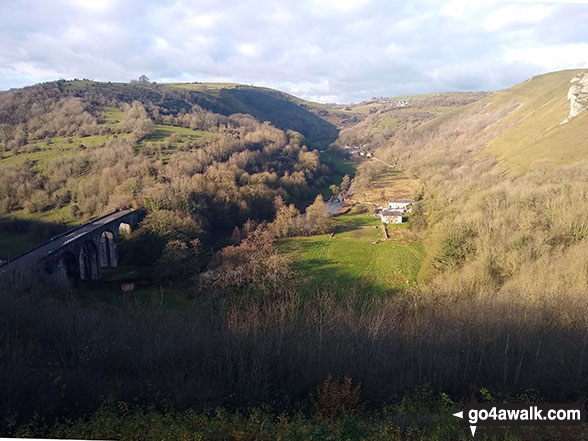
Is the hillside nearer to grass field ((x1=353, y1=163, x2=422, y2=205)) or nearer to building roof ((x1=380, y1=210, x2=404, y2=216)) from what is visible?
grass field ((x1=353, y1=163, x2=422, y2=205))

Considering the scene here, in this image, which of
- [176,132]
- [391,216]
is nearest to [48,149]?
[176,132]

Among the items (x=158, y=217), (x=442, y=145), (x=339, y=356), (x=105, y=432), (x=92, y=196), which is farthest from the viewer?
(x=442, y=145)

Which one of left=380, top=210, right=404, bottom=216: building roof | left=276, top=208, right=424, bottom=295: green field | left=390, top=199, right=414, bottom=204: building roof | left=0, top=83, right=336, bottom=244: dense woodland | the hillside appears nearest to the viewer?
left=276, top=208, right=424, bottom=295: green field

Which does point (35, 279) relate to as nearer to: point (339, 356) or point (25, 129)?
point (339, 356)

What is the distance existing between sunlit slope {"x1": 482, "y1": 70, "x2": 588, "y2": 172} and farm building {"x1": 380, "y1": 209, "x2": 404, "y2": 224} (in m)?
14.2

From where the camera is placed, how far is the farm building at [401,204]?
5194 centimetres

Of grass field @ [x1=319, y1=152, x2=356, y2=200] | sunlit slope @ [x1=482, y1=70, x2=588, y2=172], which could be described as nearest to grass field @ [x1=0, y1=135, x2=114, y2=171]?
grass field @ [x1=319, y1=152, x2=356, y2=200]

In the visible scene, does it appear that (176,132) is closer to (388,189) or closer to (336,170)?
(336,170)

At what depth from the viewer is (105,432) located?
633cm

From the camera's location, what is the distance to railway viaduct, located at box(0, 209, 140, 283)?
75.8 ft

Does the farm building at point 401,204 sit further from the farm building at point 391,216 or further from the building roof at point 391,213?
the farm building at point 391,216

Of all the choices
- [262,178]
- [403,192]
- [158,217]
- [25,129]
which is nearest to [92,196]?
[158,217]

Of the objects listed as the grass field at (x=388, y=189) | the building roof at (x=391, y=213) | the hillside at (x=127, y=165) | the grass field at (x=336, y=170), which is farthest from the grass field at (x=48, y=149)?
the building roof at (x=391, y=213)

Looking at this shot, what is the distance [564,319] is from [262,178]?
140 ft
